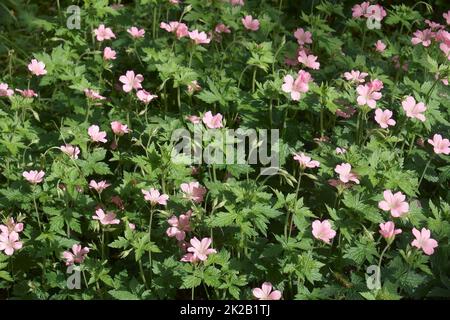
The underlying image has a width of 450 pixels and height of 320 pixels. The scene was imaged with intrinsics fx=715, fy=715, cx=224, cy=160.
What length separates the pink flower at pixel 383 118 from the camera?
139 inches

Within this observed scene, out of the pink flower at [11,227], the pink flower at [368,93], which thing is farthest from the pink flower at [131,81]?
the pink flower at [368,93]

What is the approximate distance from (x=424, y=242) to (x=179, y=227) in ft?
3.37

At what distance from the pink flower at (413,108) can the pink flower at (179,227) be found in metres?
1.21

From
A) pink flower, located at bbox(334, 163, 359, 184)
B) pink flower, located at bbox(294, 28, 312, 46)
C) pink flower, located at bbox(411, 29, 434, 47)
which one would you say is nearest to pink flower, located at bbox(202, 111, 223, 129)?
pink flower, located at bbox(334, 163, 359, 184)

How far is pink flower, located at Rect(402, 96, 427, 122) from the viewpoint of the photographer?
3479 mm

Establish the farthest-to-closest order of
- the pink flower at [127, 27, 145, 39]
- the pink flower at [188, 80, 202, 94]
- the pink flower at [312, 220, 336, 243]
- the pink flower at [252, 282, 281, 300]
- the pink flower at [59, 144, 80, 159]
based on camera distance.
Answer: the pink flower at [127, 27, 145, 39]
the pink flower at [188, 80, 202, 94]
the pink flower at [59, 144, 80, 159]
the pink flower at [312, 220, 336, 243]
the pink flower at [252, 282, 281, 300]

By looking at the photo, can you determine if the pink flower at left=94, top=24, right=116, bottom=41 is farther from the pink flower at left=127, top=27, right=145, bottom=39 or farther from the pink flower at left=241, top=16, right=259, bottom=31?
the pink flower at left=241, top=16, right=259, bottom=31

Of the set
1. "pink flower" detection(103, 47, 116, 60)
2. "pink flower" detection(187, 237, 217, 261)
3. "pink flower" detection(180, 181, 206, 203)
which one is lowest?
"pink flower" detection(187, 237, 217, 261)

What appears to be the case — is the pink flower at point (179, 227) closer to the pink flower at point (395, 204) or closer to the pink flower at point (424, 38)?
the pink flower at point (395, 204)

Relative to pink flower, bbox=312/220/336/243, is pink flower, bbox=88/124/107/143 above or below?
above

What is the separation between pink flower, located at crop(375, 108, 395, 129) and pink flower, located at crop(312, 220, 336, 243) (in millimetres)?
783

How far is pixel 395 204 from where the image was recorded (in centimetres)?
304

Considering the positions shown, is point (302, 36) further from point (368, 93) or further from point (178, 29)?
point (368, 93)
